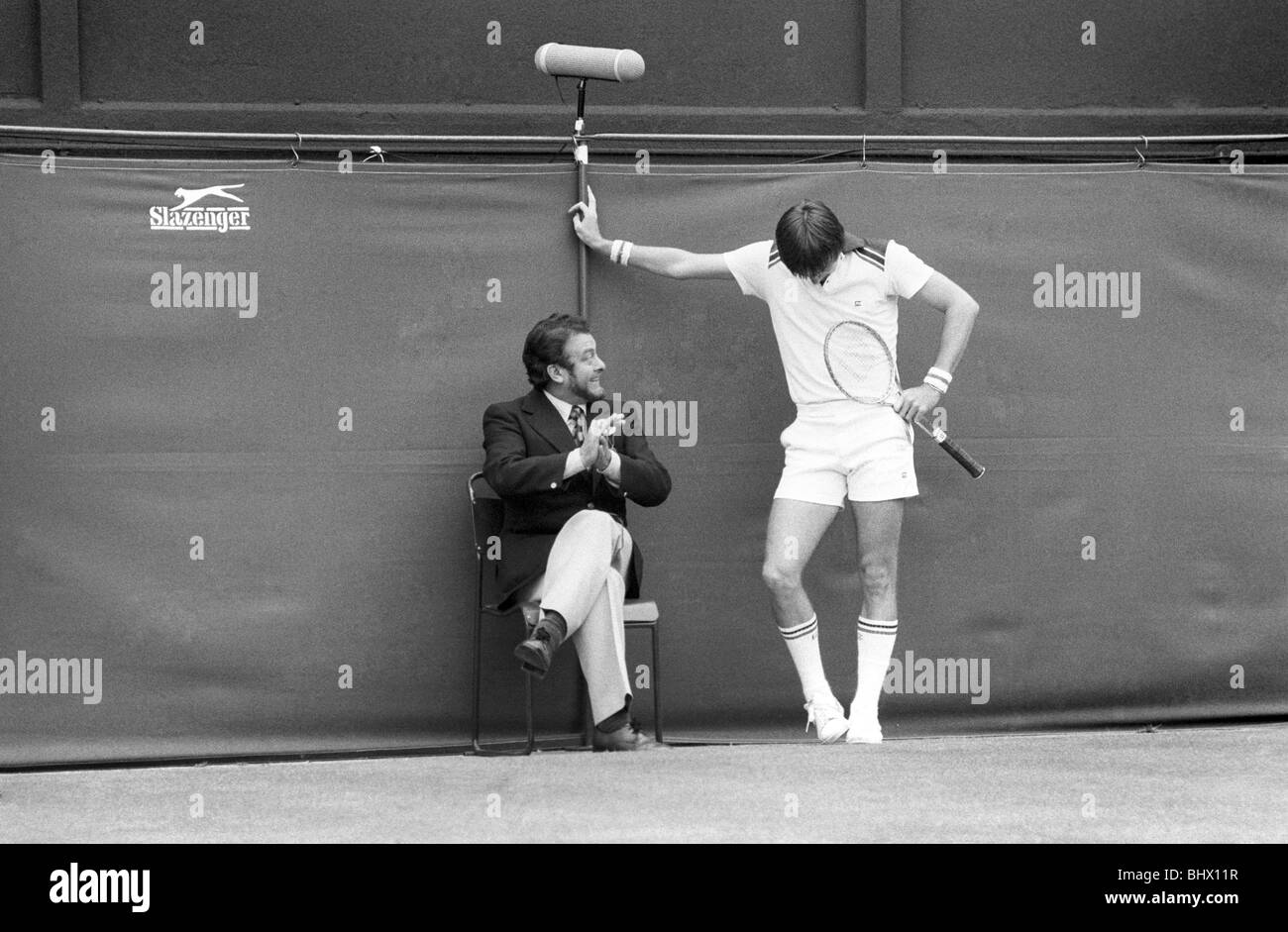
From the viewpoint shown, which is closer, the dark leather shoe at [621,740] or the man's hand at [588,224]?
the dark leather shoe at [621,740]

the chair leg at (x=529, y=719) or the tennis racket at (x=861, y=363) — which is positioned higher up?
the tennis racket at (x=861, y=363)

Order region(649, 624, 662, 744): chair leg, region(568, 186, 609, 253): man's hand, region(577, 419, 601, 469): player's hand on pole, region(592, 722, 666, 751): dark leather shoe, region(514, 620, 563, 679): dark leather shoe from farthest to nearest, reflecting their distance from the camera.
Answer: region(568, 186, 609, 253): man's hand < region(649, 624, 662, 744): chair leg < region(592, 722, 666, 751): dark leather shoe < region(577, 419, 601, 469): player's hand on pole < region(514, 620, 563, 679): dark leather shoe

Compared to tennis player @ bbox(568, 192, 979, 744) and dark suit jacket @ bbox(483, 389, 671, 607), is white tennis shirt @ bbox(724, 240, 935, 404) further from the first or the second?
dark suit jacket @ bbox(483, 389, 671, 607)

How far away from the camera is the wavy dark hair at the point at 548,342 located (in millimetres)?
7297

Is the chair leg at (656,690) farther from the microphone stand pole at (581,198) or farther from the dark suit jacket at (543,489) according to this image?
the microphone stand pole at (581,198)

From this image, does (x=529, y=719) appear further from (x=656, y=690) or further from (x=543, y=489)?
(x=543, y=489)

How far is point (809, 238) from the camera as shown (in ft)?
23.1

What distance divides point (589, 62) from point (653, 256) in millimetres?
803

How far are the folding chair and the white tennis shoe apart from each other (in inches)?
24.6

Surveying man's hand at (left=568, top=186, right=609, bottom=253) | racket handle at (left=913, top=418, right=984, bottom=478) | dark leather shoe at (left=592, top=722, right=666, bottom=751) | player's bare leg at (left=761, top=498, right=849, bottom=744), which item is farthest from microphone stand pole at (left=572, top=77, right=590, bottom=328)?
dark leather shoe at (left=592, top=722, right=666, bottom=751)

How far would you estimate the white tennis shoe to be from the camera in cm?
721

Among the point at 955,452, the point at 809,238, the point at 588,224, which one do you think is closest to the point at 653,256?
the point at 588,224

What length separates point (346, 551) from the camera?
24.5 feet

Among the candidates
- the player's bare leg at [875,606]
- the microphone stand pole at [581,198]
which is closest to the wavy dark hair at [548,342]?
the microphone stand pole at [581,198]
